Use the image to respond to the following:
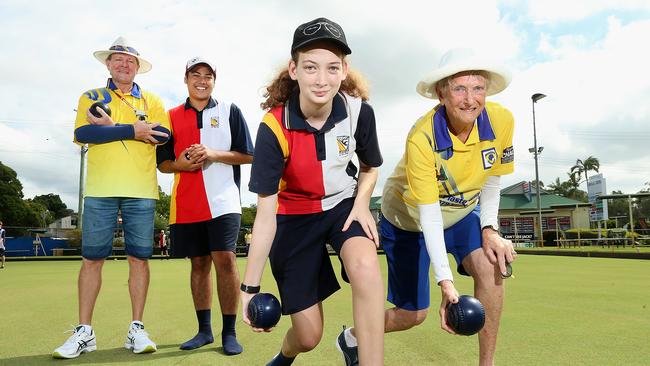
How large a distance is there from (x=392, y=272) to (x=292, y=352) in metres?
0.92

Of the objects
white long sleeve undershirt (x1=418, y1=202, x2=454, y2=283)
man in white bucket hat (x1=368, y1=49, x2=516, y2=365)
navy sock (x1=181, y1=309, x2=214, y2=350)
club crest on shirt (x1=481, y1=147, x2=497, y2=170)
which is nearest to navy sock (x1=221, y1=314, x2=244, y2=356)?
navy sock (x1=181, y1=309, x2=214, y2=350)

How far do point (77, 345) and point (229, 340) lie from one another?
1096 millimetres

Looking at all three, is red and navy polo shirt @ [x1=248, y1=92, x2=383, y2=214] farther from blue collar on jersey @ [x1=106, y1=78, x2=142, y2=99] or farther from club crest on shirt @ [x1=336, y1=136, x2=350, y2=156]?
blue collar on jersey @ [x1=106, y1=78, x2=142, y2=99]

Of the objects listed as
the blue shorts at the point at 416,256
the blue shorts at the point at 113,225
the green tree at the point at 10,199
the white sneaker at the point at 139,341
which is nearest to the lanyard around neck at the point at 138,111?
the blue shorts at the point at 113,225

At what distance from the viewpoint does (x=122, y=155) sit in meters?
4.18

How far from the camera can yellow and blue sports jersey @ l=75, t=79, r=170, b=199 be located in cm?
414

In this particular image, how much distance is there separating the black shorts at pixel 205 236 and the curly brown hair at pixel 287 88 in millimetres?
1475

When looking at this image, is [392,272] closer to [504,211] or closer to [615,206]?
[504,211]

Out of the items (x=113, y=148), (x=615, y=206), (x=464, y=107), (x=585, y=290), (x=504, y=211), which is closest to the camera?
(x=464, y=107)

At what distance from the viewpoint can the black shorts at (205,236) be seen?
14.0 ft

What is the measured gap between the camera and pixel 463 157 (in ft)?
10.4

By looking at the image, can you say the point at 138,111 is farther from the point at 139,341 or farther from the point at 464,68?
the point at 464,68

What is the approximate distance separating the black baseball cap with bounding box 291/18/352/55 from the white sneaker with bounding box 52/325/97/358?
2.70 metres

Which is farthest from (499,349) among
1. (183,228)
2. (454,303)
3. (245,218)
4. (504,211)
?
(245,218)
